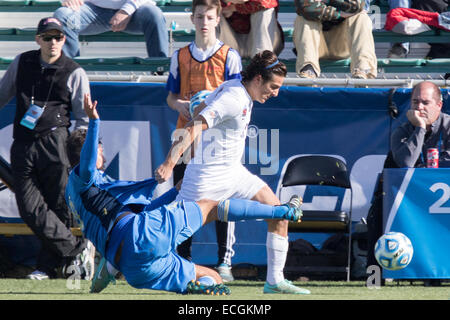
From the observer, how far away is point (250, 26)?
8.02m

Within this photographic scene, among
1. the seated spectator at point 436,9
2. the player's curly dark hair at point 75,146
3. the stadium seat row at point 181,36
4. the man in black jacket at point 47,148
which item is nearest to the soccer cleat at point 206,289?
the player's curly dark hair at point 75,146

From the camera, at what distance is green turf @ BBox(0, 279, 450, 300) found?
196 inches

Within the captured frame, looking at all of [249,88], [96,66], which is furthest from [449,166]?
[96,66]

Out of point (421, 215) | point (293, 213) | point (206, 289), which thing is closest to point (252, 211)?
point (293, 213)

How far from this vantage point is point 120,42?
943 centimetres

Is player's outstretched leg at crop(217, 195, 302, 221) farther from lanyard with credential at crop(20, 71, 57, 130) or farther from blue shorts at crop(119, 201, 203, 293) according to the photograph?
lanyard with credential at crop(20, 71, 57, 130)

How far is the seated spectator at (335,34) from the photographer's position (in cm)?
778

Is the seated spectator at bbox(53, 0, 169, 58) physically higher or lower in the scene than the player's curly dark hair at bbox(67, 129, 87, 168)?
higher

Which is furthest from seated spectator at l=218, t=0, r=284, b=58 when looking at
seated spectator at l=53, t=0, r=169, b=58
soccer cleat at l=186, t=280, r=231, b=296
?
soccer cleat at l=186, t=280, r=231, b=296

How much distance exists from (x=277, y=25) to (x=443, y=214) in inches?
110

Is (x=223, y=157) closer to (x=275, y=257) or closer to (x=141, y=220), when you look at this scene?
(x=275, y=257)

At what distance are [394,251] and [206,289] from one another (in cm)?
152

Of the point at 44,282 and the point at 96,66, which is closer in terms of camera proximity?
the point at 44,282

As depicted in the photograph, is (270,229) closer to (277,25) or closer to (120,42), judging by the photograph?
(277,25)
